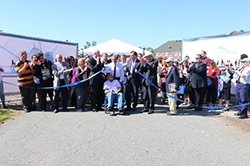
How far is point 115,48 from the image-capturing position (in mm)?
15656

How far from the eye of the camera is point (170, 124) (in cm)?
619

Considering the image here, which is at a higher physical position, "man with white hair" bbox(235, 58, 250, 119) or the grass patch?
"man with white hair" bbox(235, 58, 250, 119)

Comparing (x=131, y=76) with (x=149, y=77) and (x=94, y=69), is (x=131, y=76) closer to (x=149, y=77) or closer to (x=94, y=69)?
(x=149, y=77)

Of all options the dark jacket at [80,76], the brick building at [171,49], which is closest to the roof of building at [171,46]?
the brick building at [171,49]

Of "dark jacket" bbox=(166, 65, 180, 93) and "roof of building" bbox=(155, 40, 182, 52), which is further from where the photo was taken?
"roof of building" bbox=(155, 40, 182, 52)

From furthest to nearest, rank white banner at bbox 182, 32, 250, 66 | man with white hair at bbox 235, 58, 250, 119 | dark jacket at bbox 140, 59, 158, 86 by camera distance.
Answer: white banner at bbox 182, 32, 250, 66
dark jacket at bbox 140, 59, 158, 86
man with white hair at bbox 235, 58, 250, 119

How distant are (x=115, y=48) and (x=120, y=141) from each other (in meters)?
11.5

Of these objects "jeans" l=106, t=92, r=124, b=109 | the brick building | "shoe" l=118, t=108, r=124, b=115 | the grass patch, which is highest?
the brick building

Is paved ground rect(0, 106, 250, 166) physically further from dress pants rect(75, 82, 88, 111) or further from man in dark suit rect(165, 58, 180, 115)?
dress pants rect(75, 82, 88, 111)

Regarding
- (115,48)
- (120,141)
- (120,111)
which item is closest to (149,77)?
(120,111)

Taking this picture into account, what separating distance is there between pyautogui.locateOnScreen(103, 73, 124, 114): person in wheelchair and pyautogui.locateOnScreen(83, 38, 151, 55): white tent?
310 inches

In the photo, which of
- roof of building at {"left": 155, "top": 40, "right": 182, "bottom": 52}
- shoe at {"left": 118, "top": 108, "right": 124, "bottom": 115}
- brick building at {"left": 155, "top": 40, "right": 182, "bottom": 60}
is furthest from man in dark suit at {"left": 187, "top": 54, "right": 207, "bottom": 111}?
roof of building at {"left": 155, "top": 40, "right": 182, "bottom": 52}

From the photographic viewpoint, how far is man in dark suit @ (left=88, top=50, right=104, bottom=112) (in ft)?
25.2

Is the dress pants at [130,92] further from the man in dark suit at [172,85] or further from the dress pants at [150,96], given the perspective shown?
the man in dark suit at [172,85]
